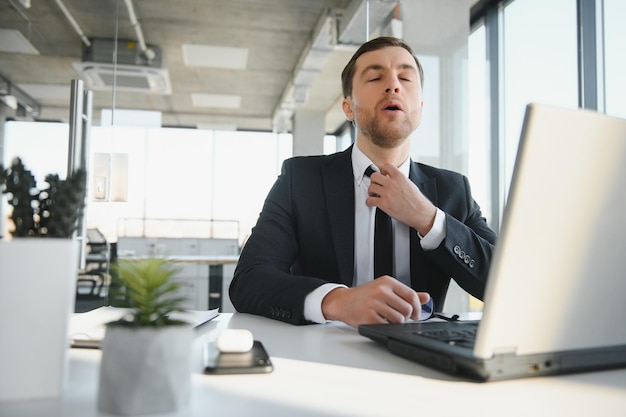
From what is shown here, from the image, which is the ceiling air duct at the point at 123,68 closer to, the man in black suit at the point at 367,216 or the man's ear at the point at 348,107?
the man's ear at the point at 348,107

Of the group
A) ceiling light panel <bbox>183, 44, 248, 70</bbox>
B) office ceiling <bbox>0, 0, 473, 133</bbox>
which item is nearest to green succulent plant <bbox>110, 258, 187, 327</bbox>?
office ceiling <bbox>0, 0, 473, 133</bbox>

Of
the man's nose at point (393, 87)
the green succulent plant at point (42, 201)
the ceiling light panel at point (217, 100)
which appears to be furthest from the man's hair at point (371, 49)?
the ceiling light panel at point (217, 100)

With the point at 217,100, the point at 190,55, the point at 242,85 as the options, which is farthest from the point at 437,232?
the point at 190,55

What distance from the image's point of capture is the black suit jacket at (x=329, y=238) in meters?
1.35

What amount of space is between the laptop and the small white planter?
1.18 ft

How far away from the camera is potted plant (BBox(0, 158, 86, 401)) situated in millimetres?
530

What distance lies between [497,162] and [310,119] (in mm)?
2139

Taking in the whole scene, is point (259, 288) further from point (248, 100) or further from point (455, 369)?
point (248, 100)

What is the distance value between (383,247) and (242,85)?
14.2ft

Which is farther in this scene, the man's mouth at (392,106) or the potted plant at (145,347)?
the man's mouth at (392,106)

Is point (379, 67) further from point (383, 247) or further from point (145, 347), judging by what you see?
point (145, 347)

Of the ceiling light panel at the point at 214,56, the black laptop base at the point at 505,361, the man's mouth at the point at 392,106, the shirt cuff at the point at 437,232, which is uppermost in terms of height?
the ceiling light panel at the point at 214,56

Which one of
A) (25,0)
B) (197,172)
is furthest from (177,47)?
(25,0)

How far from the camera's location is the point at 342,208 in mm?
1576
